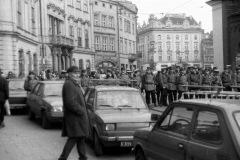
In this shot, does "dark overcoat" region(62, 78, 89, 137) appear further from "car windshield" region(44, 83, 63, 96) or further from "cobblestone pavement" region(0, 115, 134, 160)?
"car windshield" region(44, 83, 63, 96)

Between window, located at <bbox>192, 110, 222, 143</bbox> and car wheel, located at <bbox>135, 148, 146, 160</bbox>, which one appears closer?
window, located at <bbox>192, 110, 222, 143</bbox>

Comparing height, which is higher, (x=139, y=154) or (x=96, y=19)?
(x=96, y=19)

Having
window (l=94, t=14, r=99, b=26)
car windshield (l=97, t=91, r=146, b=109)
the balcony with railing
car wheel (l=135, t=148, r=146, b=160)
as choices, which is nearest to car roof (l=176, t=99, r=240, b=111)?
car wheel (l=135, t=148, r=146, b=160)

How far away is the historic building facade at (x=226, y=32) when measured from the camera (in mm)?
18969

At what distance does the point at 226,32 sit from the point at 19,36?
16660 millimetres

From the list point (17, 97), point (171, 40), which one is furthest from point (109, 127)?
point (171, 40)

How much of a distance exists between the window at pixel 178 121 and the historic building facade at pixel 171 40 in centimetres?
10300

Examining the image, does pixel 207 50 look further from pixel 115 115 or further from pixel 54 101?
pixel 115 115

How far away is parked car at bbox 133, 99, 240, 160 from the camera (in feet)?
14.2

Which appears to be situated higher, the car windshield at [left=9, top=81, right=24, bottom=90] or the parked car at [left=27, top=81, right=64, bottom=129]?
the car windshield at [left=9, top=81, right=24, bottom=90]

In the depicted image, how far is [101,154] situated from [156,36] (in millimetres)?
102480

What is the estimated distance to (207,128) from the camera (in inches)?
187

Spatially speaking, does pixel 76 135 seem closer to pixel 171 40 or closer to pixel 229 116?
pixel 229 116

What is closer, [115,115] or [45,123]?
[115,115]
